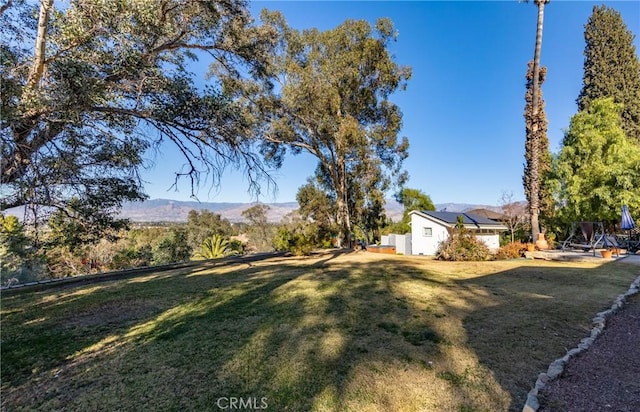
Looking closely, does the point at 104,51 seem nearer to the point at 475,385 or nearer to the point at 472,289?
the point at 475,385

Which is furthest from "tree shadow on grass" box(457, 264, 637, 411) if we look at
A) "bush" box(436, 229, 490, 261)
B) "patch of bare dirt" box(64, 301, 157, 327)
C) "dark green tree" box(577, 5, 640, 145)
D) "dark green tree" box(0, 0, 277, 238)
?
"dark green tree" box(577, 5, 640, 145)

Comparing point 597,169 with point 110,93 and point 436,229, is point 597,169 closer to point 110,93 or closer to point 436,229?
point 436,229

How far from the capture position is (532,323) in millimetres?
4477

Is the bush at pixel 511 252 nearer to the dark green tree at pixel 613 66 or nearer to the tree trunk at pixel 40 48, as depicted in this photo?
the tree trunk at pixel 40 48

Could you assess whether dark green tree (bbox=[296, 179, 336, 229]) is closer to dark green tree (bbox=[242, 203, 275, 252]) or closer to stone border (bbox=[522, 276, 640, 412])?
dark green tree (bbox=[242, 203, 275, 252])

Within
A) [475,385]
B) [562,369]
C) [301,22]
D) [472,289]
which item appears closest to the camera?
[475,385]

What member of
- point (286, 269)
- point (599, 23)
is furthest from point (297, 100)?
point (599, 23)

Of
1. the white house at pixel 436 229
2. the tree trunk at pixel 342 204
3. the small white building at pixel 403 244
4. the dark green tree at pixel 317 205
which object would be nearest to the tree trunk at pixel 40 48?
the tree trunk at pixel 342 204

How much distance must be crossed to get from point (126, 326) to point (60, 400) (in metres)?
2.03

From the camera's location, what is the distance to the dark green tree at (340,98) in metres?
14.8

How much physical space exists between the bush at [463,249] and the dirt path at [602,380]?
26.4ft

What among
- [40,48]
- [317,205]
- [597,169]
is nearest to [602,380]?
[40,48]

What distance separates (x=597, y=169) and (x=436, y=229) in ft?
27.2

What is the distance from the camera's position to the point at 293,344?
3840mm
